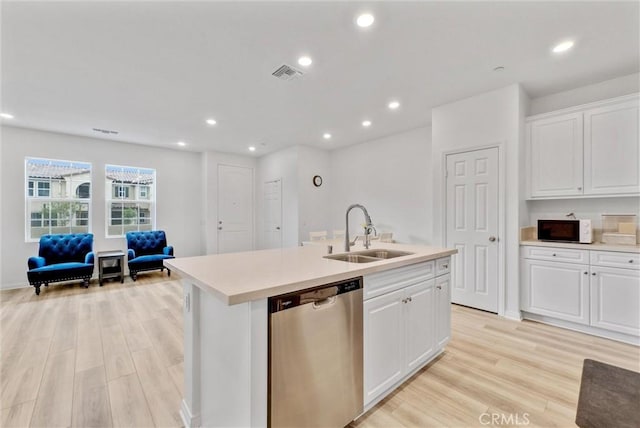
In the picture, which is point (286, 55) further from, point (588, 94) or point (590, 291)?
point (590, 291)

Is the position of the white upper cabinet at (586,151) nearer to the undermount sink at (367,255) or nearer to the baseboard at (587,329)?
Result: the baseboard at (587,329)

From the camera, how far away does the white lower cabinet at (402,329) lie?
167 centimetres

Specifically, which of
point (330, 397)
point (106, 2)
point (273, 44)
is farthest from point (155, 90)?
point (330, 397)

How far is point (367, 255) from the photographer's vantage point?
7.89ft

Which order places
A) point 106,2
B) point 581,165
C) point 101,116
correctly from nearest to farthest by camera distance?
1. point 106,2
2. point 581,165
3. point 101,116

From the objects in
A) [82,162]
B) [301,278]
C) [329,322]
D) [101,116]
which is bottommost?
[329,322]

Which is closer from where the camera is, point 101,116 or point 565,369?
point 565,369

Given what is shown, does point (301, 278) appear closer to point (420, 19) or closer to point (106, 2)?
point (420, 19)

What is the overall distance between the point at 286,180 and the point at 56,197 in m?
4.24

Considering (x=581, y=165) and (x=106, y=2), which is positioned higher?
(x=106, y=2)

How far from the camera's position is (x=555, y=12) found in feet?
6.68

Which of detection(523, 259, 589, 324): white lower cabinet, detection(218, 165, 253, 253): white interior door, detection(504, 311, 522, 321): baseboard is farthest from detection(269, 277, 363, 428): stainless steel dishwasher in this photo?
detection(218, 165, 253, 253): white interior door

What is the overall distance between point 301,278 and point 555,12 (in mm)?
2660

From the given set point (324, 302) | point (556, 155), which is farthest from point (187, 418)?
point (556, 155)
